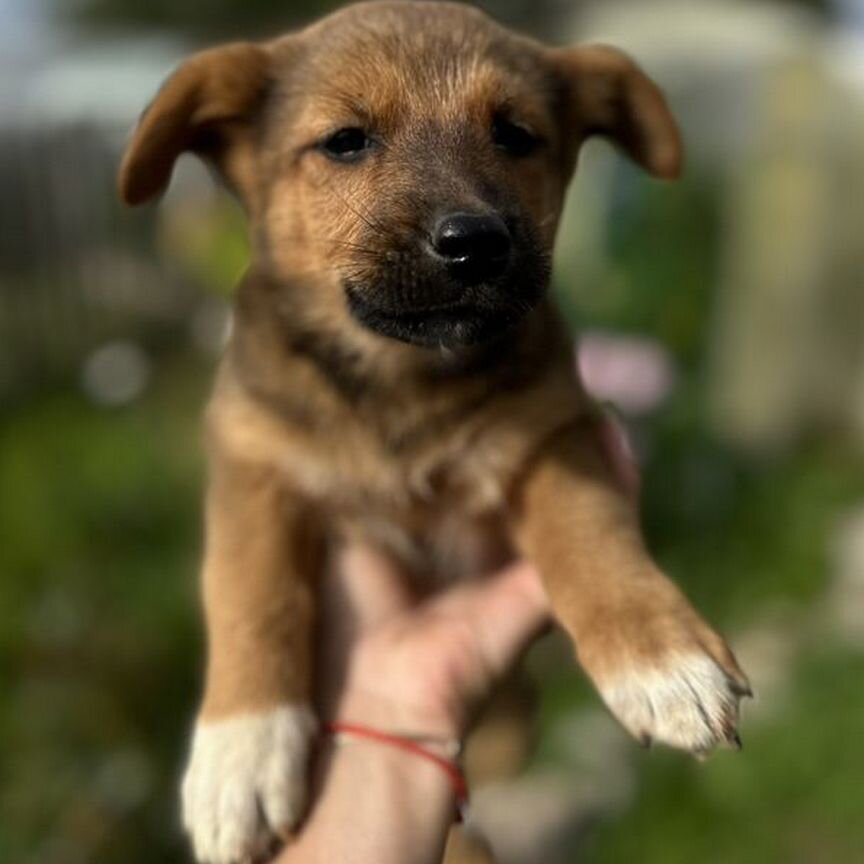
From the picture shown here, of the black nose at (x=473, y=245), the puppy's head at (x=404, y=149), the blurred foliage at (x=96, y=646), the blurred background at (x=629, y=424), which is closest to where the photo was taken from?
the black nose at (x=473, y=245)

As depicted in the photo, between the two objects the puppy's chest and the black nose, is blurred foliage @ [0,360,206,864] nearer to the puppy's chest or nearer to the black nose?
the puppy's chest

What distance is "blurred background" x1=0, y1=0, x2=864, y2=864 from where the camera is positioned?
13.8ft

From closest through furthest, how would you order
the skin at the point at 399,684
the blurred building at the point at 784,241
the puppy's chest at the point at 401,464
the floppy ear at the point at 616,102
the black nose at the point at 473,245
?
the black nose at the point at 473,245 < the skin at the point at 399,684 < the puppy's chest at the point at 401,464 < the floppy ear at the point at 616,102 < the blurred building at the point at 784,241

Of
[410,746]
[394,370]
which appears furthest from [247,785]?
[394,370]

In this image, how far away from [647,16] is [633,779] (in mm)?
6461

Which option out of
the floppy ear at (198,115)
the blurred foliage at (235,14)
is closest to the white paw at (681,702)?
the floppy ear at (198,115)

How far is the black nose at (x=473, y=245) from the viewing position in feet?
6.73

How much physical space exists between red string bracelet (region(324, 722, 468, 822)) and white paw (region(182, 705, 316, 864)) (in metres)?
0.10

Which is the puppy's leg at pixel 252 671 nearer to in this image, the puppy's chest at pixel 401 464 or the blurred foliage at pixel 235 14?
the puppy's chest at pixel 401 464

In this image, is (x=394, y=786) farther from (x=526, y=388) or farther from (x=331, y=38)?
(x=331, y=38)

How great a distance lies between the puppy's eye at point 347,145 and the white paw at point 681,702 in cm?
118

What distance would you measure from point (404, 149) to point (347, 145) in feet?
0.68

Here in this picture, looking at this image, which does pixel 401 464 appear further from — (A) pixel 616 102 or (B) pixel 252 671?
(A) pixel 616 102

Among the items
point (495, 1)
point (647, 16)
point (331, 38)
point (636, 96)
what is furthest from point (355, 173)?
point (495, 1)
